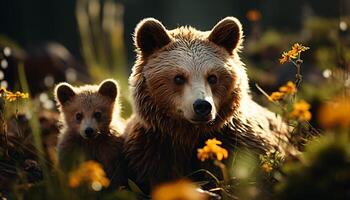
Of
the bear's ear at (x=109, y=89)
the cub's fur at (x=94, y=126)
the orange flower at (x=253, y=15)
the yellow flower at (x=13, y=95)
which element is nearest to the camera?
the yellow flower at (x=13, y=95)

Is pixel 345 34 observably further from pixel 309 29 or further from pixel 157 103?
pixel 157 103

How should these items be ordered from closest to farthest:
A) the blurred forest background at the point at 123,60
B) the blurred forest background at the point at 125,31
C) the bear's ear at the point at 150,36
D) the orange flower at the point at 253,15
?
1. the blurred forest background at the point at 123,60
2. the bear's ear at the point at 150,36
3. the blurred forest background at the point at 125,31
4. the orange flower at the point at 253,15

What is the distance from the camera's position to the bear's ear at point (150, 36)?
16.1ft

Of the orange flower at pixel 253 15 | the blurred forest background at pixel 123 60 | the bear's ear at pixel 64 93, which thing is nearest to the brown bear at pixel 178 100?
the blurred forest background at pixel 123 60

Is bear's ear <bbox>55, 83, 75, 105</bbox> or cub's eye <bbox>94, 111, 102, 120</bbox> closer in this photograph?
cub's eye <bbox>94, 111, 102, 120</bbox>

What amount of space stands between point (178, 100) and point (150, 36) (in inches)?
24.5

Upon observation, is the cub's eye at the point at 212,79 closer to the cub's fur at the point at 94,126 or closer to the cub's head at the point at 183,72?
the cub's head at the point at 183,72

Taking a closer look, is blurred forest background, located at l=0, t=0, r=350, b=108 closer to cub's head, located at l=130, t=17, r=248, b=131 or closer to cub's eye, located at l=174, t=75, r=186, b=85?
cub's head, located at l=130, t=17, r=248, b=131

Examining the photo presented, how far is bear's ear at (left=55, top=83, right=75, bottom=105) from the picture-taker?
223 inches

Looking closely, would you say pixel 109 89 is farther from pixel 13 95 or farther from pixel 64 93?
pixel 13 95

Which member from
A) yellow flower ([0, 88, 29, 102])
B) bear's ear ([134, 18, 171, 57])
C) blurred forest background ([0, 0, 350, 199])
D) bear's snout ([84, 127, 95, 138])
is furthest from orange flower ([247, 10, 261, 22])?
yellow flower ([0, 88, 29, 102])

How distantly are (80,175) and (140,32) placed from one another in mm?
2287

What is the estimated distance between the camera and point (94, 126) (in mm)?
5211

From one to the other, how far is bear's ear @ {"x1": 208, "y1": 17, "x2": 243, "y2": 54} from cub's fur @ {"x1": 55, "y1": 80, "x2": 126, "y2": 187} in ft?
3.48
